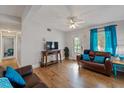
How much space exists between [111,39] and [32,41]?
12.8 feet

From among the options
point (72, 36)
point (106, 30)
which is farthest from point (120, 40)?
point (72, 36)

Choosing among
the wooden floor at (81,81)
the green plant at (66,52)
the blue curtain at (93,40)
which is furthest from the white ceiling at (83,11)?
the green plant at (66,52)

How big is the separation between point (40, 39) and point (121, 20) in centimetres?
412

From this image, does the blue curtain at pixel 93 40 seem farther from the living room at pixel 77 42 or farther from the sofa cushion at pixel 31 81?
the sofa cushion at pixel 31 81

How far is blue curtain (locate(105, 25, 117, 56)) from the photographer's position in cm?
396

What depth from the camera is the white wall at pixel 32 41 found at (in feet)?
12.9

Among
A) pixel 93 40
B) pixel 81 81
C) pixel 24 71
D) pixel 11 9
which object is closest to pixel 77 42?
pixel 93 40

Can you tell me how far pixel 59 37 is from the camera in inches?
249

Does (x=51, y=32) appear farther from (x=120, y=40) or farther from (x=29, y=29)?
(x=120, y=40)

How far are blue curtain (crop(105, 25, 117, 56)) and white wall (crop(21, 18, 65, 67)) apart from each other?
3.33 m

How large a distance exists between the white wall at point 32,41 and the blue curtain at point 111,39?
3326 millimetres

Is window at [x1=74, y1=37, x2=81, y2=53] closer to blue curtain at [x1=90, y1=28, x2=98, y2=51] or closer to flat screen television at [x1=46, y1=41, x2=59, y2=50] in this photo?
blue curtain at [x1=90, y1=28, x2=98, y2=51]

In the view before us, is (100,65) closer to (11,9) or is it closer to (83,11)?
(83,11)

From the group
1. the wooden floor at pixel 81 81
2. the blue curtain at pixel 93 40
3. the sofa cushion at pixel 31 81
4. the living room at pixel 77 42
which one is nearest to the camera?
the sofa cushion at pixel 31 81
